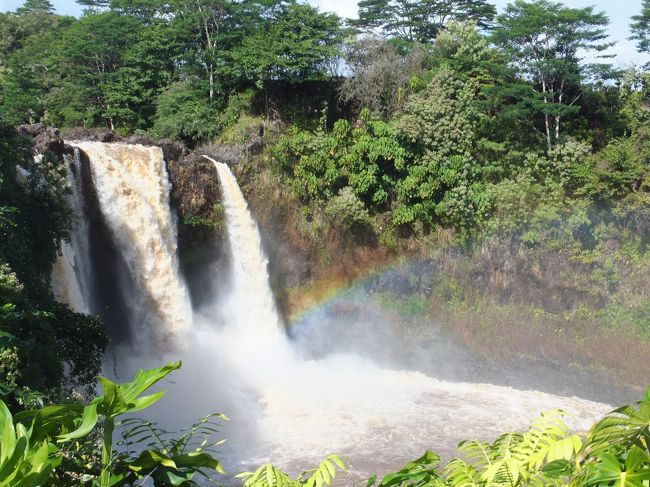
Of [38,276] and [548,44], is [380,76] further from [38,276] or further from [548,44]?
[38,276]

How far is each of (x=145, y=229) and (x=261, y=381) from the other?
487 centimetres

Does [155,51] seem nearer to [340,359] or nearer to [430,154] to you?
[430,154]

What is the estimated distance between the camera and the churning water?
12715mm

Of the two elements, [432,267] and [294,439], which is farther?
[432,267]

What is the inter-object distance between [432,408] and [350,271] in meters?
6.37

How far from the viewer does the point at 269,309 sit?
18453 mm

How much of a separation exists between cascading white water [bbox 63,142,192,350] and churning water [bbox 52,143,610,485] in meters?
0.03

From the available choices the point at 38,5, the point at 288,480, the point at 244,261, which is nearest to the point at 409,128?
the point at 244,261

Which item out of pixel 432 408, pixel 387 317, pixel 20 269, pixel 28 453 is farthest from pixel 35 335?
pixel 387 317

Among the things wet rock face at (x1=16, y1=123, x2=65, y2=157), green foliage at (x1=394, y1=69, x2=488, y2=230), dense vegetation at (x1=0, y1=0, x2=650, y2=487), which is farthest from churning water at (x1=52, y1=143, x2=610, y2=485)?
green foliage at (x1=394, y1=69, x2=488, y2=230)

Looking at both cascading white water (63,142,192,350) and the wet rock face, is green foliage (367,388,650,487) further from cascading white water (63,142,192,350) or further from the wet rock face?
cascading white water (63,142,192,350)

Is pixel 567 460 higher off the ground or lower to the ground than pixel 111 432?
lower

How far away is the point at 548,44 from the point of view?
20359mm

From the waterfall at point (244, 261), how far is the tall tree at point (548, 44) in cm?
990
